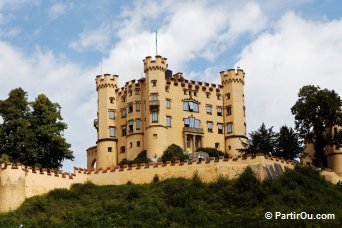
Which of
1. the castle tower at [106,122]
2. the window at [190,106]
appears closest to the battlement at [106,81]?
the castle tower at [106,122]

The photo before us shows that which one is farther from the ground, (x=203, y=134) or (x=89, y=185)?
(x=203, y=134)

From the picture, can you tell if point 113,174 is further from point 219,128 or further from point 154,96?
point 219,128

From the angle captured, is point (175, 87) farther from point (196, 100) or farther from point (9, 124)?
point (9, 124)

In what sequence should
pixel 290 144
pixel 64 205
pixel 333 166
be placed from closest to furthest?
1. pixel 64 205
2. pixel 290 144
3. pixel 333 166

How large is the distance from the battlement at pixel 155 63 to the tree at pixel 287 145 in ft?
60.0

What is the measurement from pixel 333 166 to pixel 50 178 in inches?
1356

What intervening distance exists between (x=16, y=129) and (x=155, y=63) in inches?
839

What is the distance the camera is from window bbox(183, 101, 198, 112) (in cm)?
8375

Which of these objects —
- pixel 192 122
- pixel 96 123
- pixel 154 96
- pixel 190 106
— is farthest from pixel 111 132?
pixel 190 106

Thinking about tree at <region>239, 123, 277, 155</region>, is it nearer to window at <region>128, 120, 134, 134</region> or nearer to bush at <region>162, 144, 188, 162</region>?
bush at <region>162, 144, 188, 162</region>

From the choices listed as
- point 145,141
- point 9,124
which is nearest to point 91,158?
point 145,141

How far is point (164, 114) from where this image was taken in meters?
80.7

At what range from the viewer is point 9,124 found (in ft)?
220

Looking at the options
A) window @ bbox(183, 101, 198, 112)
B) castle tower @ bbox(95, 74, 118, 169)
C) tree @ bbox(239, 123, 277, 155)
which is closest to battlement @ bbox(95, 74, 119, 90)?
castle tower @ bbox(95, 74, 118, 169)
